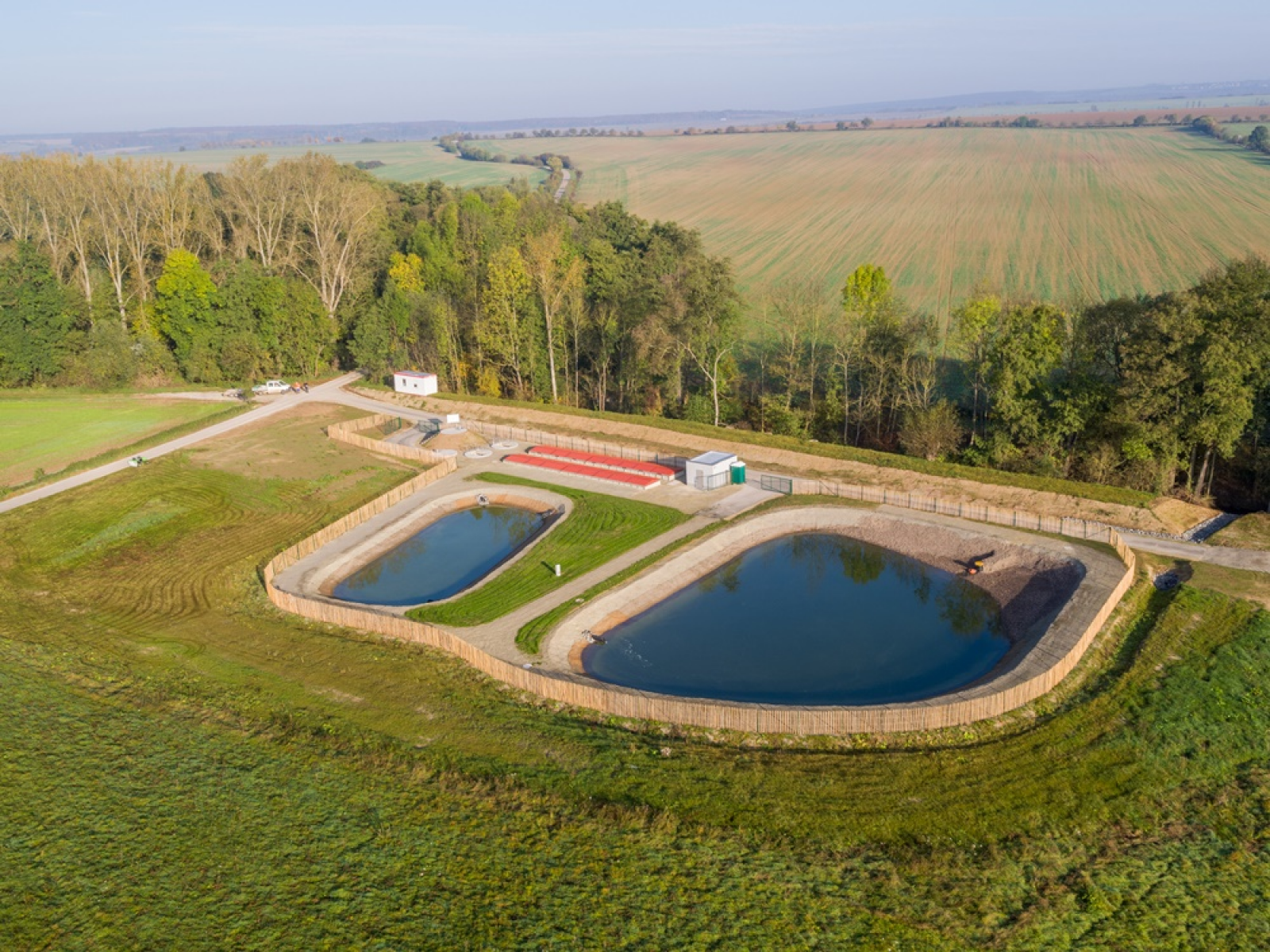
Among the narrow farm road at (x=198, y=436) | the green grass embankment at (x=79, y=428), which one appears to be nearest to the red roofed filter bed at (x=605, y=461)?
the narrow farm road at (x=198, y=436)

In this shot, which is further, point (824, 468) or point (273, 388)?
point (273, 388)

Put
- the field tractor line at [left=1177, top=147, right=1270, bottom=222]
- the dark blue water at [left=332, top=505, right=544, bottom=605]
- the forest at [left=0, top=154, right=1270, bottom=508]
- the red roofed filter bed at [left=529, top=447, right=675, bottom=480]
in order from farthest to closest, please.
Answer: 1. the field tractor line at [left=1177, top=147, right=1270, bottom=222]
2. the red roofed filter bed at [left=529, top=447, right=675, bottom=480]
3. the forest at [left=0, top=154, right=1270, bottom=508]
4. the dark blue water at [left=332, top=505, right=544, bottom=605]

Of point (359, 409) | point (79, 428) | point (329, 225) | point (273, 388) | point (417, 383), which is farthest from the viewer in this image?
point (329, 225)

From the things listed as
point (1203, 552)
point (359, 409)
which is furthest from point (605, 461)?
point (1203, 552)

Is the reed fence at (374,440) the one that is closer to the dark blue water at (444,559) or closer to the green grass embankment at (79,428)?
the dark blue water at (444,559)

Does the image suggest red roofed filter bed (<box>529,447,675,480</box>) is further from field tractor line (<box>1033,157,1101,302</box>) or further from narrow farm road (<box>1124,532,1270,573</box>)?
field tractor line (<box>1033,157,1101,302</box>)

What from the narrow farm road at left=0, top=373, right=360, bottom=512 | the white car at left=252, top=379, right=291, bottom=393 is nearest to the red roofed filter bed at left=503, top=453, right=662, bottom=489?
the narrow farm road at left=0, top=373, right=360, bottom=512

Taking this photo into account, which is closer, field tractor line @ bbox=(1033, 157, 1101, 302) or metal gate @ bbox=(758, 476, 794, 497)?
metal gate @ bbox=(758, 476, 794, 497)

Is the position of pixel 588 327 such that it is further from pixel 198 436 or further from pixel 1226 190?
pixel 1226 190
